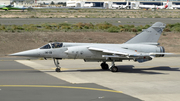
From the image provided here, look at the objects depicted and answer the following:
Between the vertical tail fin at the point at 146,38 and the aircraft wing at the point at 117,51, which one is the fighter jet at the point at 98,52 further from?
the vertical tail fin at the point at 146,38

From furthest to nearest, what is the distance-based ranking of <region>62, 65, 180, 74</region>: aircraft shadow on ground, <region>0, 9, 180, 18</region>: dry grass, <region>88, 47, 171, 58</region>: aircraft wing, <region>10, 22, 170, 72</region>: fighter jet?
<region>0, 9, 180, 18</region>: dry grass
<region>62, 65, 180, 74</region>: aircraft shadow on ground
<region>10, 22, 170, 72</region>: fighter jet
<region>88, 47, 171, 58</region>: aircraft wing

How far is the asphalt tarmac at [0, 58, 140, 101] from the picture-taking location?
1469 cm

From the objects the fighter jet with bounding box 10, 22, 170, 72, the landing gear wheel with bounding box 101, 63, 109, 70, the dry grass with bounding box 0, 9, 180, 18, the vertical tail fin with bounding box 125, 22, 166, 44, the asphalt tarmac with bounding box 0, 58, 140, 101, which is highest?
the vertical tail fin with bounding box 125, 22, 166, 44

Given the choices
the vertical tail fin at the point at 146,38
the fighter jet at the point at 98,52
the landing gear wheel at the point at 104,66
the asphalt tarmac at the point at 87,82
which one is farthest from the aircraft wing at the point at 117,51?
the vertical tail fin at the point at 146,38

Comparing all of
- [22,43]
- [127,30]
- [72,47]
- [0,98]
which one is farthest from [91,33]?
[0,98]

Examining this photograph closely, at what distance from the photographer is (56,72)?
22172 mm

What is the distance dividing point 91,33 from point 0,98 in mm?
32403

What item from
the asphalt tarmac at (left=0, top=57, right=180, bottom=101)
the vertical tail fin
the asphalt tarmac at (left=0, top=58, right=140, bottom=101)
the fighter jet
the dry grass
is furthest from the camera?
the dry grass

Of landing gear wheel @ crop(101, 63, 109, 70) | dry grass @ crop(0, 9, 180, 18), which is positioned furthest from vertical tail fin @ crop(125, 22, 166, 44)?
dry grass @ crop(0, 9, 180, 18)

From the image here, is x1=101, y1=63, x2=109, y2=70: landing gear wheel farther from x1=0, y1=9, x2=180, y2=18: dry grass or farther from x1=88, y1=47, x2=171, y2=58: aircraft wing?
x1=0, y1=9, x2=180, y2=18: dry grass

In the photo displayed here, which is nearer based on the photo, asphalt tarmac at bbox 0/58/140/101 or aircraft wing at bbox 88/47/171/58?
asphalt tarmac at bbox 0/58/140/101

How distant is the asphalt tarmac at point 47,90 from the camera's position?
14.7 meters

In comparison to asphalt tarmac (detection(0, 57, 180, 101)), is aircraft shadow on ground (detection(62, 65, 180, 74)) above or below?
below

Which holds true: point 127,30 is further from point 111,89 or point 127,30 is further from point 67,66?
point 111,89
